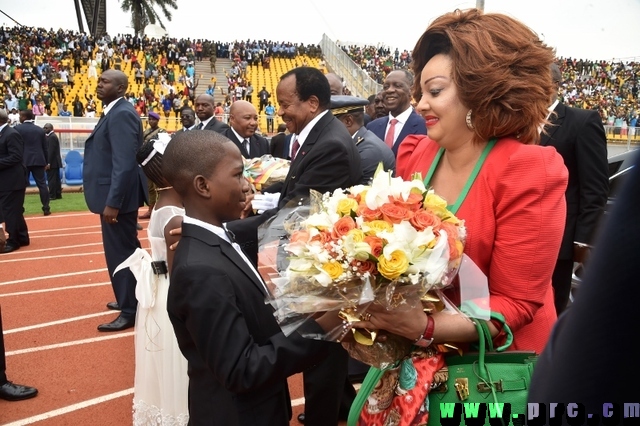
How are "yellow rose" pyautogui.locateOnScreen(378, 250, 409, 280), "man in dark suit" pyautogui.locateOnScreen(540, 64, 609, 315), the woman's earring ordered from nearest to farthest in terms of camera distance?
"yellow rose" pyautogui.locateOnScreen(378, 250, 409, 280) → the woman's earring → "man in dark suit" pyautogui.locateOnScreen(540, 64, 609, 315)

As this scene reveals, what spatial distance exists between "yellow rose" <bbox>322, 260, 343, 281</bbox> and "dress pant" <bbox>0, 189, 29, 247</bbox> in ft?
30.8

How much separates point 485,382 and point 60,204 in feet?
49.9

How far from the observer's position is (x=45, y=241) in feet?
35.0

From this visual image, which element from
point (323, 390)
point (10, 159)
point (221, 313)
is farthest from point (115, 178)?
point (10, 159)

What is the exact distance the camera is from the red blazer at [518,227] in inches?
68.2

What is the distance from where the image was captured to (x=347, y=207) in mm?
1715

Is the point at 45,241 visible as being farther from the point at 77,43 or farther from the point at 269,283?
the point at 77,43

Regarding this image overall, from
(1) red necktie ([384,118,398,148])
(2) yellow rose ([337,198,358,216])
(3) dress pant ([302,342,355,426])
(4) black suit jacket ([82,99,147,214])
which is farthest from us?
(1) red necktie ([384,118,398,148])

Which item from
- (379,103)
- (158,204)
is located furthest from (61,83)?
(158,204)

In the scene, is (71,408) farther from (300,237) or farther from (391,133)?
(391,133)

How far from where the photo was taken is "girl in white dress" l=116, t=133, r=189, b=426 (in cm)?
365

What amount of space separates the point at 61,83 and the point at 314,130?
30.0m

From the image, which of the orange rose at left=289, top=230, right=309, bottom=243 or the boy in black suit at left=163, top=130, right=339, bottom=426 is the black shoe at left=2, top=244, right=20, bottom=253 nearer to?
the boy in black suit at left=163, top=130, right=339, bottom=426

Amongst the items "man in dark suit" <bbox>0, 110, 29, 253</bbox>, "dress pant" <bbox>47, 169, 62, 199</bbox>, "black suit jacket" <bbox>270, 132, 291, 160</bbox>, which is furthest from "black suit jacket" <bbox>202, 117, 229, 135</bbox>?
"dress pant" <bbox>47, 169, 62, 199</bbox>
